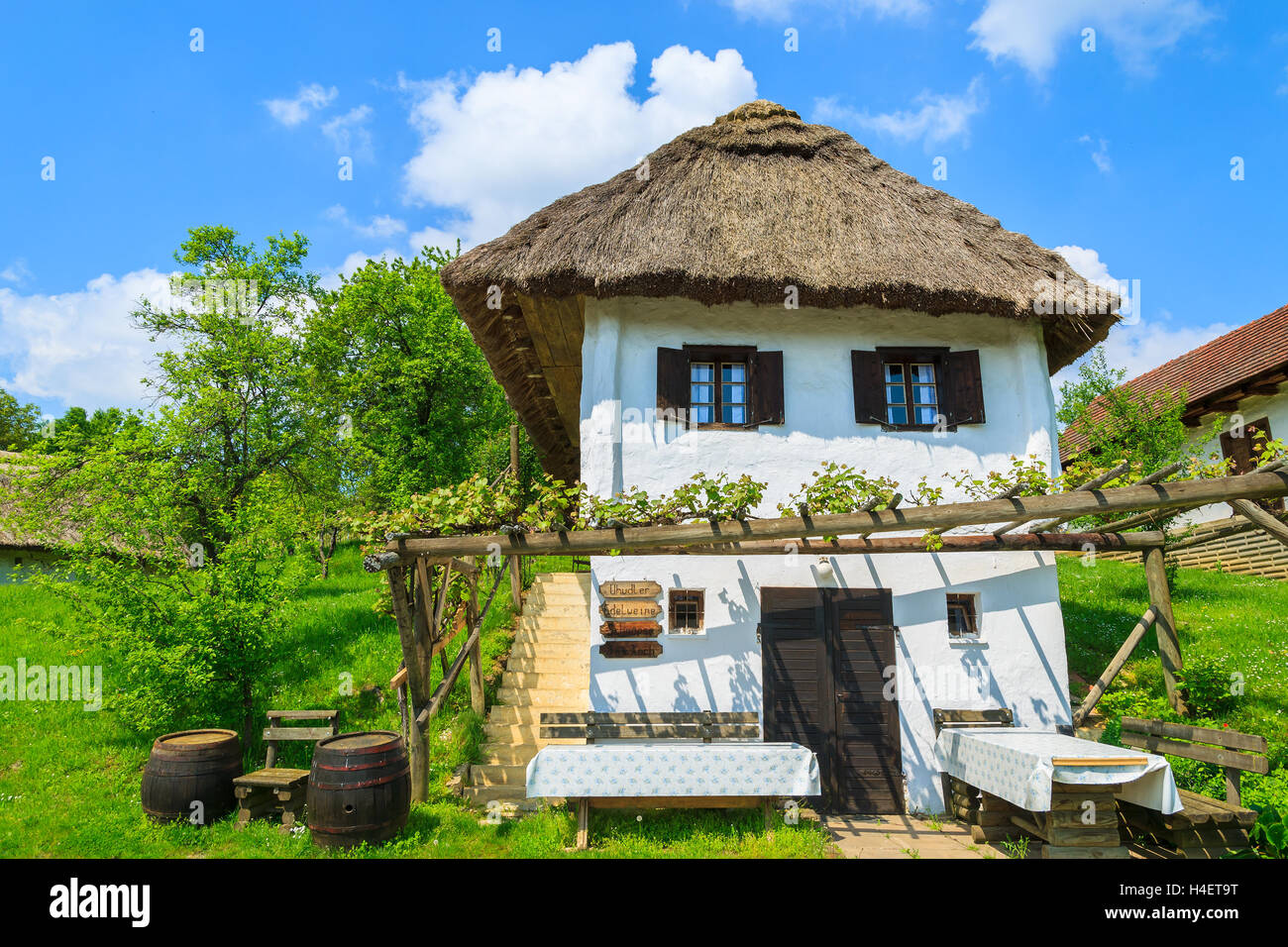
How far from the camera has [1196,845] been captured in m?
5.30

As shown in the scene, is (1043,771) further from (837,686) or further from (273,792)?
(273,792)

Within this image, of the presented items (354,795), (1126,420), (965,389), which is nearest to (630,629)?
(354,795)

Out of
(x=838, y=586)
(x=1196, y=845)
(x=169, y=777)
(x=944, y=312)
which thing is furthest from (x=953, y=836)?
(x=169, y=777)

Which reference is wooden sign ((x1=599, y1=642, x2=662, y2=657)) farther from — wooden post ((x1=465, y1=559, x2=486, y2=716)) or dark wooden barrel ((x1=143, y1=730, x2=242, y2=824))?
dark wooden barrel ((x1=143, y1=730, x2=242, y2=824))

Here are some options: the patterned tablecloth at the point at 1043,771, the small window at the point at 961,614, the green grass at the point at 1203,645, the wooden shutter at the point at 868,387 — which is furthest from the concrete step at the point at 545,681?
the green grass at the point at 1203,645

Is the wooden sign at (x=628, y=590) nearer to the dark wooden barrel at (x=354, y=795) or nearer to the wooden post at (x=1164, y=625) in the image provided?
the dark wooden barrel at (x=354, y=795)

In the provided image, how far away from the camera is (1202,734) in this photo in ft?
18.7

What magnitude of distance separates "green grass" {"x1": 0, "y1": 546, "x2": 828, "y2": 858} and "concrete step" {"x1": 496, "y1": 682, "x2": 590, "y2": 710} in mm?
522

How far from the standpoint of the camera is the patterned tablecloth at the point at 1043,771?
5.02 metres

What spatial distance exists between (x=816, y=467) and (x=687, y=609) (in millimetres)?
2004

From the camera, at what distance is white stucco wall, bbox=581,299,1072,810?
701 centimetres
